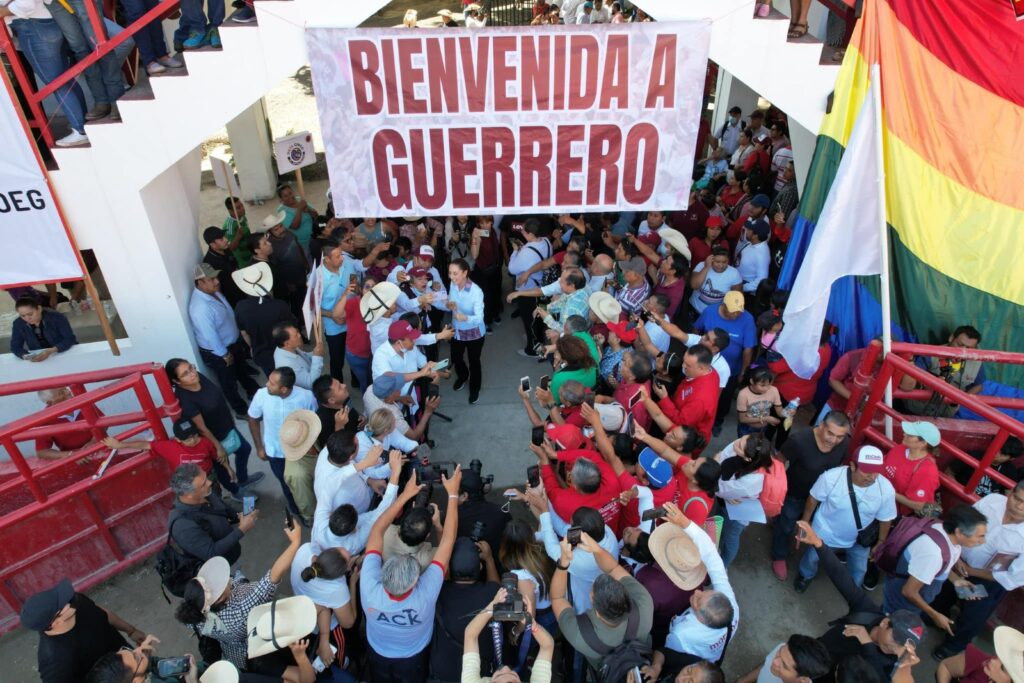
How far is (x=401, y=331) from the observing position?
559cm

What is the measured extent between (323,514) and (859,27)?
18.1 feet

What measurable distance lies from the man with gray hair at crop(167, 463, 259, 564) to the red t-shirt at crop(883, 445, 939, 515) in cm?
462

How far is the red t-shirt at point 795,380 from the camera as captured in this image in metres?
5.77

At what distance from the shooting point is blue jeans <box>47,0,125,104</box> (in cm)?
541

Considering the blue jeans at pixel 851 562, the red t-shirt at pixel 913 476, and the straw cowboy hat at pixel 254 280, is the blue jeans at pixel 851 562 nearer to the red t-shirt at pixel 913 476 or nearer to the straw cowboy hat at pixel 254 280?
the red t-shirt at pixel 913 476

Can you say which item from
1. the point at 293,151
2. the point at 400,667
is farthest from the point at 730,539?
the point at 293,151

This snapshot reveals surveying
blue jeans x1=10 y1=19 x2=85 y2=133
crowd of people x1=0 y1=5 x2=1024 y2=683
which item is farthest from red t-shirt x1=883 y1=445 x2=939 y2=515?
blue jeans x1=10 y1=19 x2=85 y2=133

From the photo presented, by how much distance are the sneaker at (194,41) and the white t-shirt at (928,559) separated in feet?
21.7

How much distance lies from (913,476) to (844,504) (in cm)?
58

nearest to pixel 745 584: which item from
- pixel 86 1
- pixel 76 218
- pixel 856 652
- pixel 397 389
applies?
pixel 856 652

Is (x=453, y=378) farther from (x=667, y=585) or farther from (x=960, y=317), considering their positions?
(x=960, y=317)

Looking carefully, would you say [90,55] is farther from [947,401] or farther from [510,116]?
[947,401]

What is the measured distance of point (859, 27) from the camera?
5.16m

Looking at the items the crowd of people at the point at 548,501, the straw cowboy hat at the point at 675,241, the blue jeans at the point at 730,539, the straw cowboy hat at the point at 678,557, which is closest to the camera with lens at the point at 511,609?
the crowd of people at the point at 548,501
